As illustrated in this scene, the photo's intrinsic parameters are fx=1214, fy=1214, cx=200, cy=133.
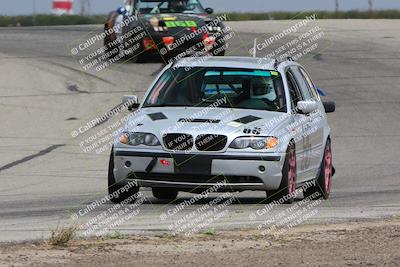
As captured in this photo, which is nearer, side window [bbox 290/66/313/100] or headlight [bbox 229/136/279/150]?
headlight [bbox 229/136/279/150]

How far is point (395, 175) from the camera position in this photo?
15570 mm

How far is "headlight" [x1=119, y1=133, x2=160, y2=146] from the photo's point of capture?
1158 cm

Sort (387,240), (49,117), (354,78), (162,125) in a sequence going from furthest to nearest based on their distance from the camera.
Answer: (354,78), (49,117), (162,125), (387,240)

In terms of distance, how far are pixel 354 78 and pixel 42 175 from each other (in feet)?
38.8

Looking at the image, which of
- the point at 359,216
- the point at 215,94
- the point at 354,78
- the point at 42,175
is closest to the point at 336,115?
the point at 354,78

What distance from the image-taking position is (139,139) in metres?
11.6

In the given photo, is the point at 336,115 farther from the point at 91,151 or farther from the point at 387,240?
the point at 387,240

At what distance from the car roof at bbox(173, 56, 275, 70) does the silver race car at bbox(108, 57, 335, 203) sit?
0.01m

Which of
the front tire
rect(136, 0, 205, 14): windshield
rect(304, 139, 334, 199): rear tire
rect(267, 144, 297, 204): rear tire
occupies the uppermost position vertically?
rect(267, 144, 297, 204): rear tire

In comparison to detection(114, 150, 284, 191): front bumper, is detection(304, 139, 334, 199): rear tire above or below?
below

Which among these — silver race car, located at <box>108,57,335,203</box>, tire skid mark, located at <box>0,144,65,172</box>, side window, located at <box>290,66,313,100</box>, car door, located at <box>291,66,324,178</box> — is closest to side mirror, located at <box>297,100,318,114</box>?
silver race car, located at <box>108,57,335,203</box>

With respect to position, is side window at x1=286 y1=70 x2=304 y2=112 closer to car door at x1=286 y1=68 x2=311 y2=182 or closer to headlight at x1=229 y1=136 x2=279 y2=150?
car door at x1=286 y1=68 x2=311 y2=182

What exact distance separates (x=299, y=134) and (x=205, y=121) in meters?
1.10

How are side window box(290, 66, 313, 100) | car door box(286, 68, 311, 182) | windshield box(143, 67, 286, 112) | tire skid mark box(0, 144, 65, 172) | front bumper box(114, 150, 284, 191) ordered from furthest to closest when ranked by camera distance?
tire skid mark box(0, 144, 65, 172), side window box(290, 66, 313, 100), windshield box(143, 67, 286, 112), car door box(286, 68, 311, 182), front bumper box(114, 150, 284, 191)
